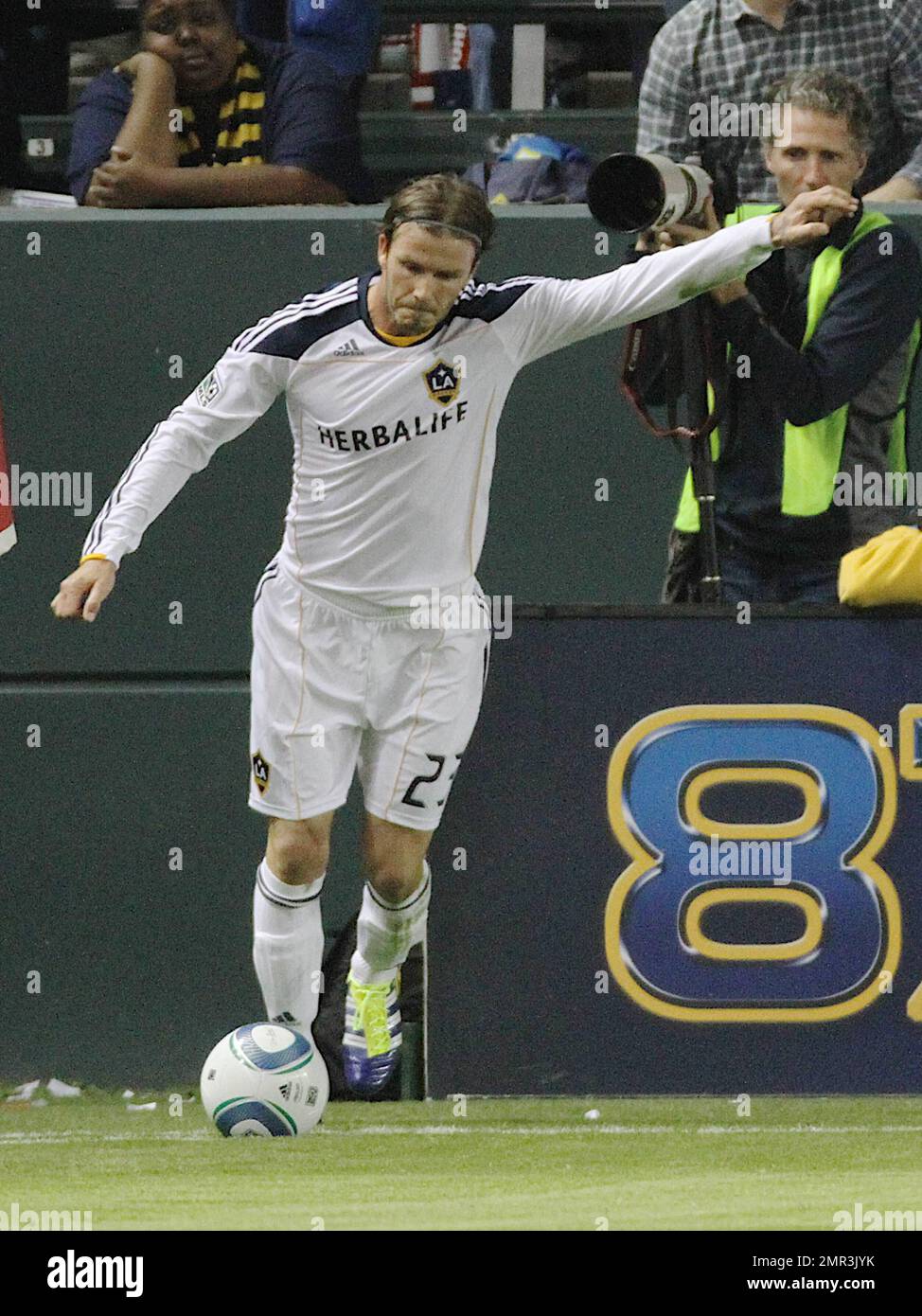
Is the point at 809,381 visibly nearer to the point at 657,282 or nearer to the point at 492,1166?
the point at 657,282

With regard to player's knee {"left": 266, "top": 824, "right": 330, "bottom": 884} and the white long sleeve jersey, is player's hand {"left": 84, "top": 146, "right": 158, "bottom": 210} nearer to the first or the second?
the white long sleeve jersey

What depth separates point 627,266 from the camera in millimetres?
5156

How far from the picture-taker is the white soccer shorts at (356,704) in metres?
5.37

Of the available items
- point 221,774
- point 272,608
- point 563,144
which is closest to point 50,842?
point 221,774

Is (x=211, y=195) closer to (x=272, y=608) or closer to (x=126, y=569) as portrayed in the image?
(x=126, y=569)

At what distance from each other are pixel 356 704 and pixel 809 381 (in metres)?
1.47

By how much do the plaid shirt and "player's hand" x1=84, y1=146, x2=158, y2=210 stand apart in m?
1.57

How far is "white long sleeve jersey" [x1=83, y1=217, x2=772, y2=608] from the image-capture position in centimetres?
532

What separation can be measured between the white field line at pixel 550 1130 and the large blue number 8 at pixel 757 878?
1.28 feet

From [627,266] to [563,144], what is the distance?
6.81 feet

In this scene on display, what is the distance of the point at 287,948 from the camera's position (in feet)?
17.7

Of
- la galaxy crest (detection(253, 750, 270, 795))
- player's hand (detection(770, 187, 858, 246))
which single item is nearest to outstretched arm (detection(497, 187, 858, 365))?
player's hand (detection(770, 187, 858, 246))

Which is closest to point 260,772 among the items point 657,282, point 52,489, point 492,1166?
point 492,1166

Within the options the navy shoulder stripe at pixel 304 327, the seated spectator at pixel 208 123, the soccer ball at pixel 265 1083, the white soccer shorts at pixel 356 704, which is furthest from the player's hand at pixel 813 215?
the seated spectator at pixel 208 123
